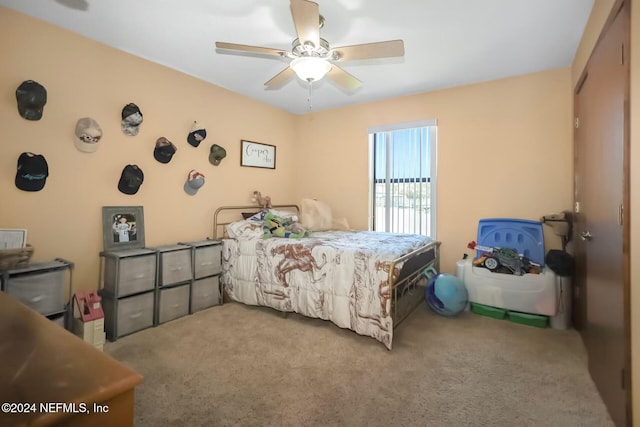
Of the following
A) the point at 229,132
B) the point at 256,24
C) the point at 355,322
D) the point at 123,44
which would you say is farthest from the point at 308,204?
the point at 123,44

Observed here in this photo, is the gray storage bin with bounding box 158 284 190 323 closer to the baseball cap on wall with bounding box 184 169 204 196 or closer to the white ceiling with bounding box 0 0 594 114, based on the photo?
the baseball cap on wall with bounding box 184 169 204 196

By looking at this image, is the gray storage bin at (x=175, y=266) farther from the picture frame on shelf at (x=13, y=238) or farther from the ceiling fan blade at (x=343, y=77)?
the ceiling fan blade at (x=343, y=77)

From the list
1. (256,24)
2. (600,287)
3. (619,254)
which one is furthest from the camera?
(256,24)

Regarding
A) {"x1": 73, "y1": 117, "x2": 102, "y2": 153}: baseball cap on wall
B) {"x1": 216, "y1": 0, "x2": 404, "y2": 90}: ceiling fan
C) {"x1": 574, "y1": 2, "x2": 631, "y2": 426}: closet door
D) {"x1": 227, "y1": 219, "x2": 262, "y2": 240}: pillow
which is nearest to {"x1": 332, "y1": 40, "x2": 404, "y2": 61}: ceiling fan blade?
{"x1": 216, "y1": 0, "x2": 404, "y2": 90}: ceiling fan

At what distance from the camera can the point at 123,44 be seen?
2721mm

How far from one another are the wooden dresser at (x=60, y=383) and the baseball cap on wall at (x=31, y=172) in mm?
2222

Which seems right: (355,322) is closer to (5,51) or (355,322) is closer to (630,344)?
(630,344)

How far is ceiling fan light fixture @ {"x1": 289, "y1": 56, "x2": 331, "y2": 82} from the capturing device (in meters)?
2.06

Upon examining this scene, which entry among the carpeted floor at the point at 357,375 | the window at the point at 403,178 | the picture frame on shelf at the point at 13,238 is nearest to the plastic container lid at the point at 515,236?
the window at the point at 403,178

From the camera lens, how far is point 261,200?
4.23 m

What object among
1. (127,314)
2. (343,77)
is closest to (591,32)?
(343,77)

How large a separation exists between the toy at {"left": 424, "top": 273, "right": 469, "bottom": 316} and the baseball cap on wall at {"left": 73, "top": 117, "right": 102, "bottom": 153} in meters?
3.47

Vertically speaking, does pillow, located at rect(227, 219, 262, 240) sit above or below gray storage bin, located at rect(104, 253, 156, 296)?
above

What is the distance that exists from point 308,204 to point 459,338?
7.68ft
